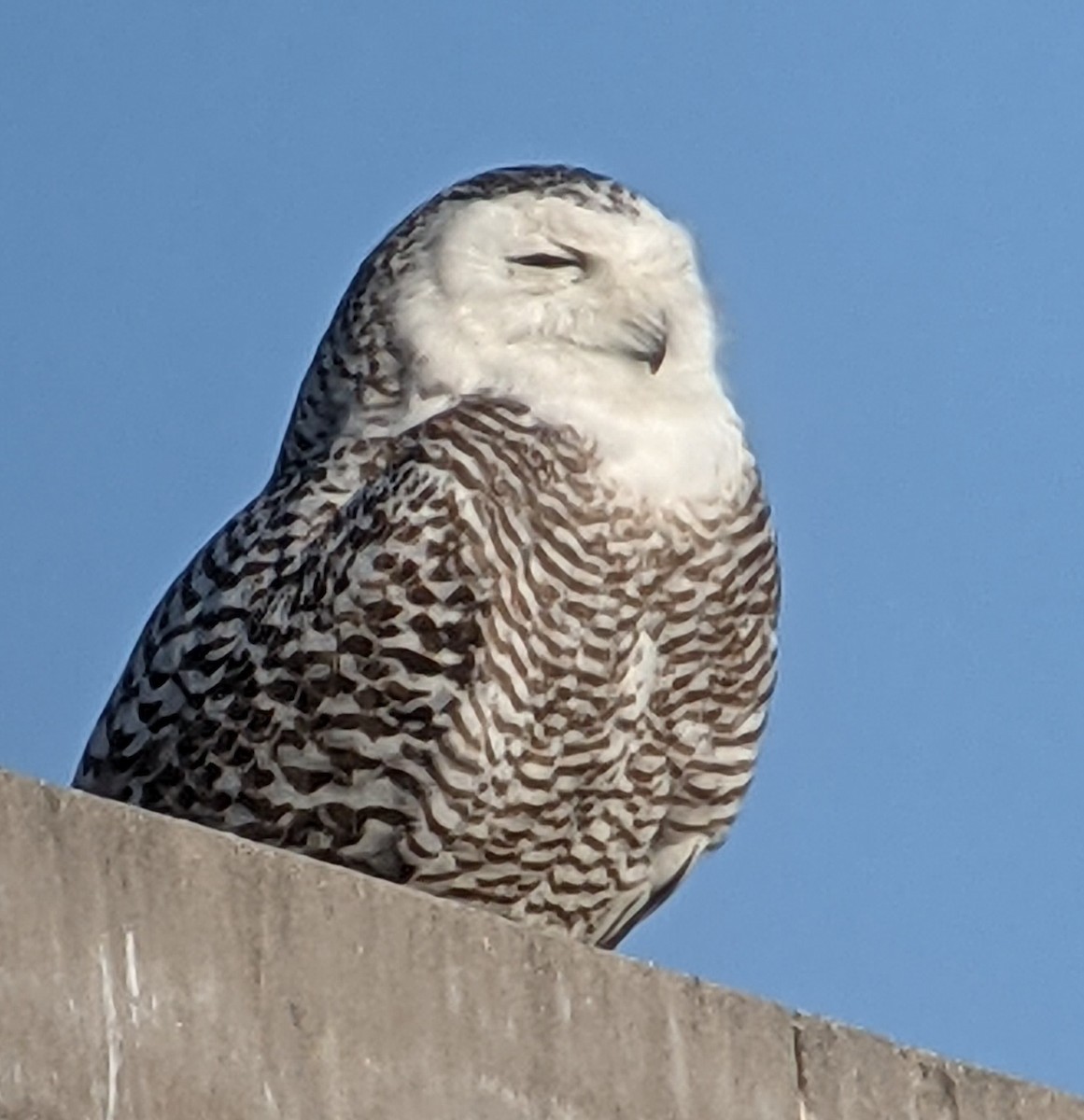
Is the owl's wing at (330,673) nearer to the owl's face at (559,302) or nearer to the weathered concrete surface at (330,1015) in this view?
the owl's face at (559,302)

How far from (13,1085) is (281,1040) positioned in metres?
0.42

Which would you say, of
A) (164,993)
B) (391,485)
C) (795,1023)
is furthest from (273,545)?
(164,993)

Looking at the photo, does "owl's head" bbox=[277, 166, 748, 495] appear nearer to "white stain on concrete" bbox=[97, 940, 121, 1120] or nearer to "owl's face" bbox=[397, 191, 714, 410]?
"owl's face" bbox=[397, 191, 714, 410]

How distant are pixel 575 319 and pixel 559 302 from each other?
0.05 metres

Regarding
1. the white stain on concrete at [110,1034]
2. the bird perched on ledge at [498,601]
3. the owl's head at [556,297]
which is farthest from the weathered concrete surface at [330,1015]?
the owl's head at [556,297]

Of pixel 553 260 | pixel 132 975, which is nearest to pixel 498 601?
pixel 553 260

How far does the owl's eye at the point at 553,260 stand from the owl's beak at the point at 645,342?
0.16 m

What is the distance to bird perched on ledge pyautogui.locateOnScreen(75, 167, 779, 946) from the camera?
5719mm

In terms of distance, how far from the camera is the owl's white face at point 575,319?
5.96 m

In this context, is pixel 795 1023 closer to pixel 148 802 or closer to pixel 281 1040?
pixel 281 1040

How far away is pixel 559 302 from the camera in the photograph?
6.09m

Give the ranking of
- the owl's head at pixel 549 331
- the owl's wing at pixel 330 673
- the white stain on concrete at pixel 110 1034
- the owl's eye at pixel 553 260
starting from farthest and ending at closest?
the owl's eye at pixel 553 260 → the owl's head at pixel 549 331 → the owl's wing at pixel 330 673 → the white stain on concrete at pixel 110 1034

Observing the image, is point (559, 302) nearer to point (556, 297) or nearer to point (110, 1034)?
point (556, 297)

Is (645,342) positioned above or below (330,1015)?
above
